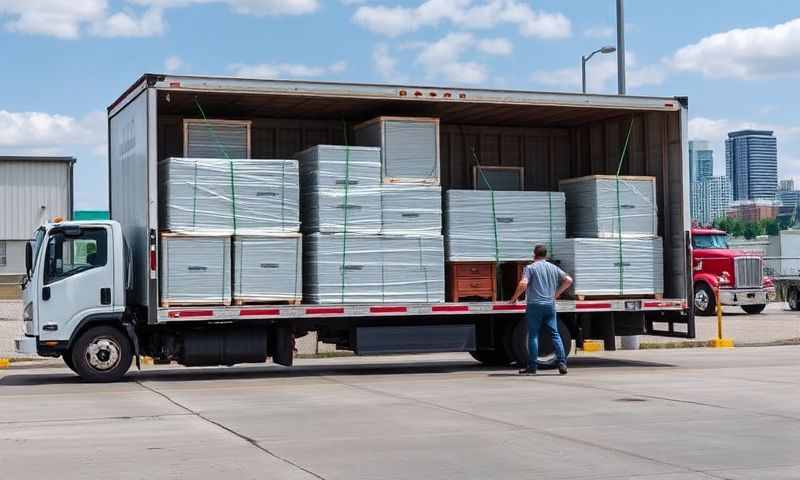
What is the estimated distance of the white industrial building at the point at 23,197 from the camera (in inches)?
2271

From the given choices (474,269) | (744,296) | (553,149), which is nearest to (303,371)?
(474,269)

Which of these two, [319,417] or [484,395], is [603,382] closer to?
[484,395]

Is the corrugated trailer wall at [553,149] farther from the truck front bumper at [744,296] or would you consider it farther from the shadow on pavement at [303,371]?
the truck front bumper at [744,296]

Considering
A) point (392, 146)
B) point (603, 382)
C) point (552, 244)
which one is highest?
point (392, 146)

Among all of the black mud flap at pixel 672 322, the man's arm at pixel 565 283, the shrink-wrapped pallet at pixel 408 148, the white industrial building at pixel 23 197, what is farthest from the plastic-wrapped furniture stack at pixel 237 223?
the white industrial building at pixel 23 197

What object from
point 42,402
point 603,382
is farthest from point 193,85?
point 603,382

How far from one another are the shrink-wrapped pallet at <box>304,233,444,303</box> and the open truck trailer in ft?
0.59

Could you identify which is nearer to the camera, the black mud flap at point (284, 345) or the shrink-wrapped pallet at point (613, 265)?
the black mud flap at point (284, 345)

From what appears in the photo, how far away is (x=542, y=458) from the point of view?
8.72 metres

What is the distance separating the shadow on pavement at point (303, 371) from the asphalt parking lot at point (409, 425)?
119 millimetres

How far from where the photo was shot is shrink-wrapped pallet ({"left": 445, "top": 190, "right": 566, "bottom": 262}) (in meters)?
16.6

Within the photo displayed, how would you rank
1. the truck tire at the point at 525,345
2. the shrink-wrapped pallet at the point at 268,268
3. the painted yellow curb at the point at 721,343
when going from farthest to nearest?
the painted yellow curb at the point at 721,343
the truck tire at the point at 525,345
the shrink-wrapped pallet at the point at 268,268

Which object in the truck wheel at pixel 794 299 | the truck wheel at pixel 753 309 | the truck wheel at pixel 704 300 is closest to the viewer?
the truck wheel at pixel 704 300

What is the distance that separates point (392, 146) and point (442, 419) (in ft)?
20.2
